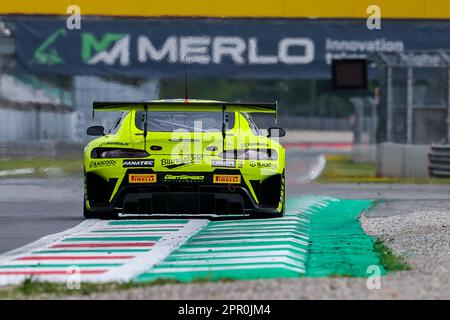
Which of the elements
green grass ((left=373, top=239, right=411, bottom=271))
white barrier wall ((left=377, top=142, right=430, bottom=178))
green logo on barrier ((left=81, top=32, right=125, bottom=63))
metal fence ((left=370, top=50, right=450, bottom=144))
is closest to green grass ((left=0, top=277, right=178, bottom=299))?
green grass ((left=373, top=239, right=411, bottom=271))

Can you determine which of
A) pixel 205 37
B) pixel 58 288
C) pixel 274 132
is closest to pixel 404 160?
pixel 205 37

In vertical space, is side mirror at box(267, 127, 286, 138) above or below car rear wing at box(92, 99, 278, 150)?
below

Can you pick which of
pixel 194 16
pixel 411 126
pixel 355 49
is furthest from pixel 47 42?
pixel 411 126

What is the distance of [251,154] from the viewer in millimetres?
13852

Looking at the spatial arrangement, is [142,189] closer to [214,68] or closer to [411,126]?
[411,126]

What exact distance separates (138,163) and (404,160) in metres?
15.5

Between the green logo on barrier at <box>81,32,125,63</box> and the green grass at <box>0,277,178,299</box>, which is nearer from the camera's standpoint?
the green grass at <box>0,277,178,299</box>

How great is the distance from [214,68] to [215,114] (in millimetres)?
21598

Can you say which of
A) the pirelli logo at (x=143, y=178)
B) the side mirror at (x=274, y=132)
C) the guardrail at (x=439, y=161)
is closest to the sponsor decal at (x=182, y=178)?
the pirelli logo at (x=143, y=178)

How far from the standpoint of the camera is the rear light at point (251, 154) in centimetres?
1379

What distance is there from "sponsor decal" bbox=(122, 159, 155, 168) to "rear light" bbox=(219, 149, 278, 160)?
2.26 ft

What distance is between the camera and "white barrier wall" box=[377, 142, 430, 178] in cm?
2827

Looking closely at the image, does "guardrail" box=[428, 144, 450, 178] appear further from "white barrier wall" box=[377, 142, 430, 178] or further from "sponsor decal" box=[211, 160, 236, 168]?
"sponsor decal" box=[211, 160, 236, 168]

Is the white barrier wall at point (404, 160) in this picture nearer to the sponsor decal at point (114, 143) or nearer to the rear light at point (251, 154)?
the rear light at point (251, 154)
